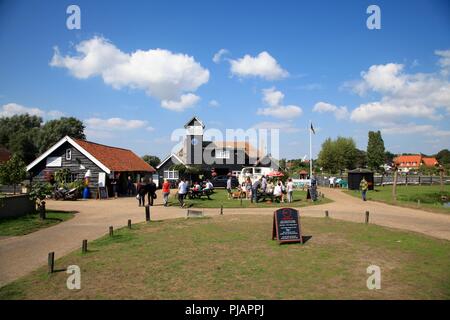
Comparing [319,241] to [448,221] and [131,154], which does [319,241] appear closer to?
[448,221]

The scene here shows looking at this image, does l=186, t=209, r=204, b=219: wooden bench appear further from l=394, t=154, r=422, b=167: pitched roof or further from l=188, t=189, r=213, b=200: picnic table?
l=394, t=154, r=422, b=167: pitched roof

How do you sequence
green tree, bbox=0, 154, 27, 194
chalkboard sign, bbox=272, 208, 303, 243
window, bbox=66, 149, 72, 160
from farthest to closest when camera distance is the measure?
window, bbox=66, 149, 72, 160
green tree, bbox=0, 154, 27, 194
chalkboard sign, bbox=272, 208, 303, 243

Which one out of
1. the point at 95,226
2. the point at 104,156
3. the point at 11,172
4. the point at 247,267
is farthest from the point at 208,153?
the point at 247,267

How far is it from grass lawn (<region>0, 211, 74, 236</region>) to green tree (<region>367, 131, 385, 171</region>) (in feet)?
288

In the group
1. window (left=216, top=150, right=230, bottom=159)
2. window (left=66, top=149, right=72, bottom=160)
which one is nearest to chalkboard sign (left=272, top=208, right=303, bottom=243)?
window (left=66, top=149, right=72, bottom=160)

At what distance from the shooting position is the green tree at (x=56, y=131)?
63719mm

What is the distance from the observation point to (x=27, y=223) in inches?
579

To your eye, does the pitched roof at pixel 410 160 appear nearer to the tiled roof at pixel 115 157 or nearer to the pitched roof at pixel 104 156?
the tiled roof at pixel 115 157

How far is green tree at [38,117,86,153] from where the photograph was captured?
63.7 meters

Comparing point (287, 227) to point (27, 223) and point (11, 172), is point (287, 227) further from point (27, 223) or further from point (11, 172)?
point (11, 172)

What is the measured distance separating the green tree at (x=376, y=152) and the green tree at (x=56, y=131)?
71254 mm

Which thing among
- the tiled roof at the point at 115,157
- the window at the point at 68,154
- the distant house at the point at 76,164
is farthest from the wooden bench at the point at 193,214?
the window at the point at 68,154

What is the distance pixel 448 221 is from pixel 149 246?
13.2m
